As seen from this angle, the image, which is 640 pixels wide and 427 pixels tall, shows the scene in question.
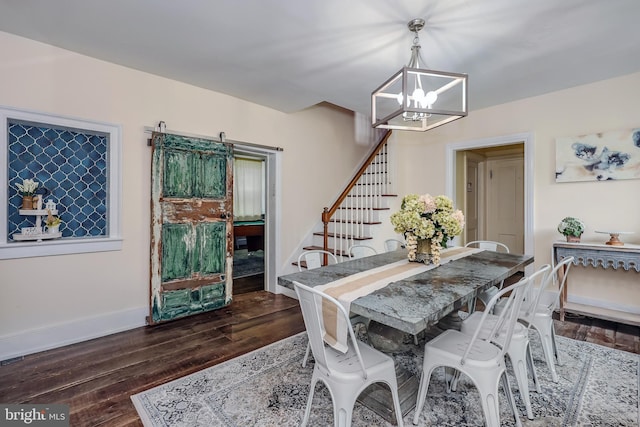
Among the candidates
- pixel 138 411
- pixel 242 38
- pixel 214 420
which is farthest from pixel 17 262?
pixel 242 38

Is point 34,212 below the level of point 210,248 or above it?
above

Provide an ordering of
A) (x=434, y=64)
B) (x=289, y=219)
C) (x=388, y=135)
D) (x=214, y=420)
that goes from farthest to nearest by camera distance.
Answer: (x=388, y=135)
(x=289, y=219)
(x=434, y=64)
(x=214, y=420)

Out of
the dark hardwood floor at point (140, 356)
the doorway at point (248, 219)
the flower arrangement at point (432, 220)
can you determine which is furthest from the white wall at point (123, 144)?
the flower arrangement at point (432, 220)

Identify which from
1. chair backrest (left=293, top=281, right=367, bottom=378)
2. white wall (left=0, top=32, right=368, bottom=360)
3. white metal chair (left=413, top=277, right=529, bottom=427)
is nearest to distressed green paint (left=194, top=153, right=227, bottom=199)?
white wall (left=0, top=32, right=368, bottom=360)

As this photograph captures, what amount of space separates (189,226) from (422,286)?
253cm

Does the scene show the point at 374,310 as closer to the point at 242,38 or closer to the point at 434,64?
the point at 242,38

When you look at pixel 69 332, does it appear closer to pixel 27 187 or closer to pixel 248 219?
pixel 27 187

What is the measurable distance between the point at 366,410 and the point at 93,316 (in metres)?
2.57

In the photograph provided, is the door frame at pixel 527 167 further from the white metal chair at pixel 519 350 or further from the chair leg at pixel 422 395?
the chair leg at pixel 422 395

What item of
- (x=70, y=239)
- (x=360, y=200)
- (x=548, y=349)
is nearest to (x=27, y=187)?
(x=70, y=239)

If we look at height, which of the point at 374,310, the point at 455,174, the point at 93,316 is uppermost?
the point at 455,174

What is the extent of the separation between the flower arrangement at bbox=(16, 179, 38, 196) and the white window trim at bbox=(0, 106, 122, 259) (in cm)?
8

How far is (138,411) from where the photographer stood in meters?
1.80

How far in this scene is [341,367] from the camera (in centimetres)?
150
